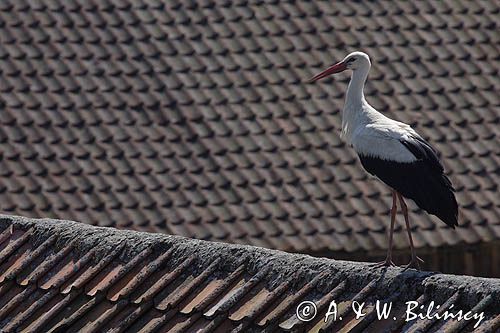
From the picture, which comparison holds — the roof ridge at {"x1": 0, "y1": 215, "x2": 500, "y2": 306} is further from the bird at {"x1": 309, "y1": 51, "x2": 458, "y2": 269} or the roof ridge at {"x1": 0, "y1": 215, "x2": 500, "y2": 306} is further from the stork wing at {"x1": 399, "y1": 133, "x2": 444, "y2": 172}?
the stork wing at {"x1": 399, "y1": 133, "x2": 444, "y2": 172}

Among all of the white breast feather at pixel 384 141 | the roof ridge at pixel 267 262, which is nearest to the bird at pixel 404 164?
the white breast feather at pixel 384 141

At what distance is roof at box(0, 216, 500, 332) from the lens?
418 cm

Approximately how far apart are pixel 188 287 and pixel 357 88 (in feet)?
6.48

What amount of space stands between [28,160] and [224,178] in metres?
1.49

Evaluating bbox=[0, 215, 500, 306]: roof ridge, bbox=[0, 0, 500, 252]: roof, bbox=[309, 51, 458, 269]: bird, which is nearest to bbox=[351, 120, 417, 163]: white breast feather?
bbox=[309, 51, 458, 269]: bird

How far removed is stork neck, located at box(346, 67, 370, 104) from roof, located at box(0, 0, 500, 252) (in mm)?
3022

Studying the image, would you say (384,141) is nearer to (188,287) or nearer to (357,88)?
(357,88)

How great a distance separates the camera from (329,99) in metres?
10.6

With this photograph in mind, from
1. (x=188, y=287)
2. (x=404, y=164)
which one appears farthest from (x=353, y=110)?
(x=188, y=287)

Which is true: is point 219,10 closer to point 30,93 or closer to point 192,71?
point 192,71

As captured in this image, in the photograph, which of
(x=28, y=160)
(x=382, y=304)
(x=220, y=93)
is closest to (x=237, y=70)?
(x=220, y=93)

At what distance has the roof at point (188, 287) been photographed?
4.18 meters

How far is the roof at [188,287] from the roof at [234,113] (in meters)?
3.97

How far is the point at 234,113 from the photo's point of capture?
33.6 feet
